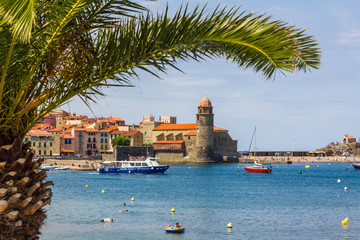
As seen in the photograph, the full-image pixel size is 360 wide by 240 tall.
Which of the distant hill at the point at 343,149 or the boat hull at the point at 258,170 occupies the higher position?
the distant hill at the point at 343,149

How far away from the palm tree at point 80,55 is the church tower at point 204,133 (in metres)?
110

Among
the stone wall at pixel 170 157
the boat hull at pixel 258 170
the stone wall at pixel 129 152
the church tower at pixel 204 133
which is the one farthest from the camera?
the stone wall at pixel 170 157

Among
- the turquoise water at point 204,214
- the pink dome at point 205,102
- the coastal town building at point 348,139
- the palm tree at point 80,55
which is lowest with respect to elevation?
the turquoise water at point 204,214

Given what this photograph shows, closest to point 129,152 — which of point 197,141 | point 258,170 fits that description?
point 197,141

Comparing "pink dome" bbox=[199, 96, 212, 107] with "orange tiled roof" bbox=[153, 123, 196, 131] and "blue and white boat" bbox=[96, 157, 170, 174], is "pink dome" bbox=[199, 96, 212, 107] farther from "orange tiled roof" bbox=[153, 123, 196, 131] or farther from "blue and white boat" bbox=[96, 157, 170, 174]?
"blue and white boat" bbox=[96, 157, 170, 174]

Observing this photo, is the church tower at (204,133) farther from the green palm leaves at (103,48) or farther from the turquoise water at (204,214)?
the green palm leaves at (103,48)

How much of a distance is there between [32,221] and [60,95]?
1.24m

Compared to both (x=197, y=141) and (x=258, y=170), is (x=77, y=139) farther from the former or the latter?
(x=258, y=170)

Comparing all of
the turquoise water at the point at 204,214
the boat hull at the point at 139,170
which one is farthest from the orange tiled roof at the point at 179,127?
the turquoise water at the point at 204,214

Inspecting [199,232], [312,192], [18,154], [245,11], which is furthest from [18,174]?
[312,192]

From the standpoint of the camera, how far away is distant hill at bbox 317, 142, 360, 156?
588 ft

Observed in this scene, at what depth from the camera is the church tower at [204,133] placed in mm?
114875

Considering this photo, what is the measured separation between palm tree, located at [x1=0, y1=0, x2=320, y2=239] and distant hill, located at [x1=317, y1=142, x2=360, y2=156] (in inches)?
7198

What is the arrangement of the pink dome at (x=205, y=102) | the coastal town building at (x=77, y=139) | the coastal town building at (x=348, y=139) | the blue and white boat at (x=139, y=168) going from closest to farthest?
the blue and white boat at (x=139, y=168), the coastal town building at (x=77, y=139), the pink dome at (x=205, y=102), the coastal town building at (x=348, y=139)
